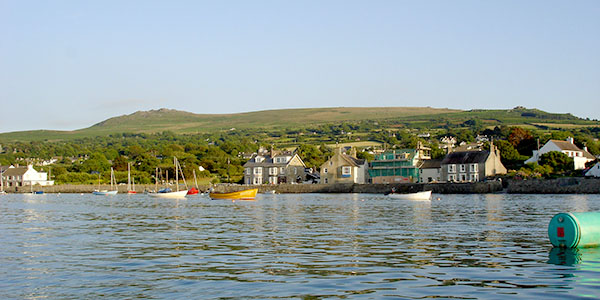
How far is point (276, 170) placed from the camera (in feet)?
384

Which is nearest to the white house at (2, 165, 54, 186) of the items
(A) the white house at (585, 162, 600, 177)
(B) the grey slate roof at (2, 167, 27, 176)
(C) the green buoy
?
(B) the grey slate roof at (2, 167, 27, 176)

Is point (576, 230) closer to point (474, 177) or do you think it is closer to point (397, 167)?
point (474, 177)

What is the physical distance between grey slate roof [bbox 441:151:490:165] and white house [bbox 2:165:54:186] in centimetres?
8207

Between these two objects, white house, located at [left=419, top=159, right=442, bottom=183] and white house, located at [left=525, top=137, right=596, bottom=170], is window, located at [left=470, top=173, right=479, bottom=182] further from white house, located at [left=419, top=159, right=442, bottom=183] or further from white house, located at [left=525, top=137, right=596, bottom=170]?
white house, located at [left=525, top=137, right=596, bottom=170]

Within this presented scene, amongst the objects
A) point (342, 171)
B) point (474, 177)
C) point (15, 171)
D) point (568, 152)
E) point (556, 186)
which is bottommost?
point (556, 186)

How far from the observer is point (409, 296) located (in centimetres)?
1284

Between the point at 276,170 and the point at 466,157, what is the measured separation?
115 ft

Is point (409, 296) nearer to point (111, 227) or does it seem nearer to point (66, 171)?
point (111, 227)

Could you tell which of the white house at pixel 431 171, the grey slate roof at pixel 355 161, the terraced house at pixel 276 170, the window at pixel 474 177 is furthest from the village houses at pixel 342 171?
the window at pixel 474 177

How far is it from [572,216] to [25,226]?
26.3m

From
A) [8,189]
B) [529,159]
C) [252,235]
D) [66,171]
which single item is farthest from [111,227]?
[66,171]

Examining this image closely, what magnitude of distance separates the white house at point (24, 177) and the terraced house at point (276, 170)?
45634 millimetres

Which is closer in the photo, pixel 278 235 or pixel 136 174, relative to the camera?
pixel 278 235

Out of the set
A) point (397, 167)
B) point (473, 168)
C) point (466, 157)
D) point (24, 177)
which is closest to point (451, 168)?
point (466, 157)
